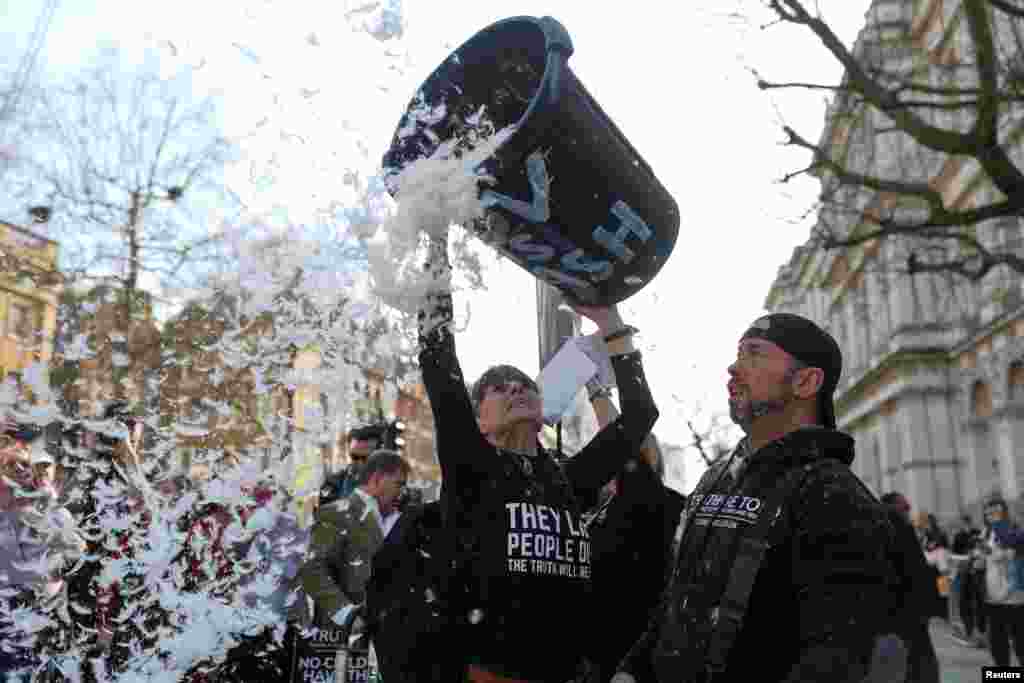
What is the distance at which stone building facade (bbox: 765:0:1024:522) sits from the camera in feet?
84.9

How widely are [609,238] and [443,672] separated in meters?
1.13

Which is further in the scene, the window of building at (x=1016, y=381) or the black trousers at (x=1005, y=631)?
the window of building at (x=1016, y=381)

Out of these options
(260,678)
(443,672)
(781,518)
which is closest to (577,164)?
(781,518)

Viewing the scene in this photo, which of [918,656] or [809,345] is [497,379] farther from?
[918,656]

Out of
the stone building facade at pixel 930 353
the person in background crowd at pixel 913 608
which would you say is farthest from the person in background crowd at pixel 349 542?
the stone building facade at pixel 930 353

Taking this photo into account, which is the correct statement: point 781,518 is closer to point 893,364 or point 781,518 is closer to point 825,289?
point 893,364

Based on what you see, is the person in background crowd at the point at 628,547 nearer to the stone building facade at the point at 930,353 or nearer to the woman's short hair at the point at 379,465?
the woman's short hair at the point at 379,465

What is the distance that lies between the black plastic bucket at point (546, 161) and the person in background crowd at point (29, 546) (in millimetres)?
1283

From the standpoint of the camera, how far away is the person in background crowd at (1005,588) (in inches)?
336

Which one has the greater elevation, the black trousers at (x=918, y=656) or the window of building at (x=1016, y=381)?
the window of building at (x=1016, y=381)

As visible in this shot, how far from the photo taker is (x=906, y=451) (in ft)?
121

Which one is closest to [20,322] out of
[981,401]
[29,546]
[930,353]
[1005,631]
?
[29,546]

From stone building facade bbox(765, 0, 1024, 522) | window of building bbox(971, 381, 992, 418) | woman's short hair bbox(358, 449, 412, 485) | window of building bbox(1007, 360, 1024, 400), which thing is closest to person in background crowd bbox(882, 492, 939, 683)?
woman's short hair bbox(358, 449, 412, 485)

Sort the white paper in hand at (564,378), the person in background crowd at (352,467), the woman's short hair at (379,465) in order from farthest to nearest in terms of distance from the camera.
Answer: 1. the person in background crowd at (352,467)
2. the woman's short hair at (379,465)
3. the white paper in hand at (564,378)
